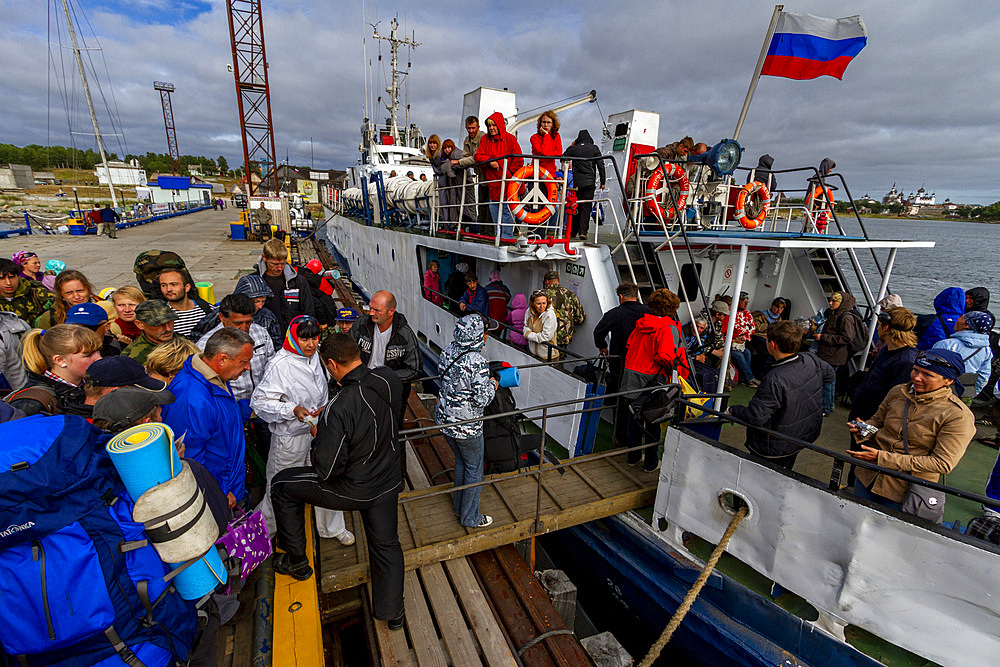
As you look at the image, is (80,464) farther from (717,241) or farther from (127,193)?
(127,193)

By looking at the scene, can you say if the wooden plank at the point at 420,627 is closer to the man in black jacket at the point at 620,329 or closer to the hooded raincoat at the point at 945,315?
the man in black jacket at the point at 620,329

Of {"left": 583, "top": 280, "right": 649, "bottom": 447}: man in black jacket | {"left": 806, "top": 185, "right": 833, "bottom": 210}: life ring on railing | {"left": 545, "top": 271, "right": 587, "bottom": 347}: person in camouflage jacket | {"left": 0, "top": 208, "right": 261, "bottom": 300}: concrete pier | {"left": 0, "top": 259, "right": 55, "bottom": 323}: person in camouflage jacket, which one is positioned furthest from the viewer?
{"left": 0, "top": 208, "right": 261, "bottom": 300}: concrete pier

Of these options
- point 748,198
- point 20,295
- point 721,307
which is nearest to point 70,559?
point 20,295

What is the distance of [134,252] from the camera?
21.0 meters

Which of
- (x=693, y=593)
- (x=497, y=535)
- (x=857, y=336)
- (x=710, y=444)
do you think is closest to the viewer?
(x=693, y=593)

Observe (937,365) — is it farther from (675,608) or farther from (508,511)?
(508,511)

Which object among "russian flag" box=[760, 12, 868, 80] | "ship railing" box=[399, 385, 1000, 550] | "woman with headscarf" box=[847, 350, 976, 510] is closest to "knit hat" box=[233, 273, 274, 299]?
"ship railing" box=[399, 385, 1000, 550]

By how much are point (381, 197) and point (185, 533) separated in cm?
1148

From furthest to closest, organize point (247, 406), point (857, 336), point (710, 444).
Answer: point (857, 336)
point (247, 406)
point (710, 444)

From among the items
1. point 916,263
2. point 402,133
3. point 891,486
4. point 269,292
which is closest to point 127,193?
point 402,133

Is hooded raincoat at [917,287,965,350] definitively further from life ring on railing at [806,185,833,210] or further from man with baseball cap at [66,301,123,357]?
man with baseball cap at [66,301,123,357]

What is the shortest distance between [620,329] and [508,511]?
2.24 meters

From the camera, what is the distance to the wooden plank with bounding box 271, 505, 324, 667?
2.78 m

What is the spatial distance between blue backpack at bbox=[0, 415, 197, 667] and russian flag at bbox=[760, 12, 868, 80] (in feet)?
25.8
